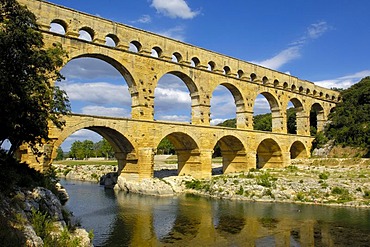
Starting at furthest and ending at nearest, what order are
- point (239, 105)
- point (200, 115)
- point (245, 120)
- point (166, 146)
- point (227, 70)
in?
point (166, 146), point (239, 105), point (245, 120), point (227, 70), point (200, 115)

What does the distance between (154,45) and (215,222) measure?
1694cm

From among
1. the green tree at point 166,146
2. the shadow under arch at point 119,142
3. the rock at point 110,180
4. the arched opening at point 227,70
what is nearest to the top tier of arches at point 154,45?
the arched opening at point 227,70

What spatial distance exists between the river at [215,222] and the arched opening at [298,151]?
24440 millimetres

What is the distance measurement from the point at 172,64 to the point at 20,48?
66.9 feet

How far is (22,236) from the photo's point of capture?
881 centimetres

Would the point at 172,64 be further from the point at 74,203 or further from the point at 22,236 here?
the point at 22,236

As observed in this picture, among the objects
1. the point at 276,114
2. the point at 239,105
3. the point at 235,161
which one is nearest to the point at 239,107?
the point at 239,105

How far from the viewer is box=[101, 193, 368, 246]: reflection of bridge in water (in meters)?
15.6

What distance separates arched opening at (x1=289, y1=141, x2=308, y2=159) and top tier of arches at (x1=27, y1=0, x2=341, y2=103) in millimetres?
7241

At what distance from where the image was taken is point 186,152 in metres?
34.1

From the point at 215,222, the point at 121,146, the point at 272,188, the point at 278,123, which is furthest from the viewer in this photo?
the point at 278,123

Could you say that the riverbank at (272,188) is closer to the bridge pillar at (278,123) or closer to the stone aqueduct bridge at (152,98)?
the stone aqueduct bridge at (152,98)

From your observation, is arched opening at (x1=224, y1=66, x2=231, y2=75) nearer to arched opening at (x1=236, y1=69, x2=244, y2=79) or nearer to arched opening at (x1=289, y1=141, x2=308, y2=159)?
arched opening at (x1=236, y1=69, x2=244, y2=79)

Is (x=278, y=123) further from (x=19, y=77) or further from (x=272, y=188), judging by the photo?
(x=19, y=77)
